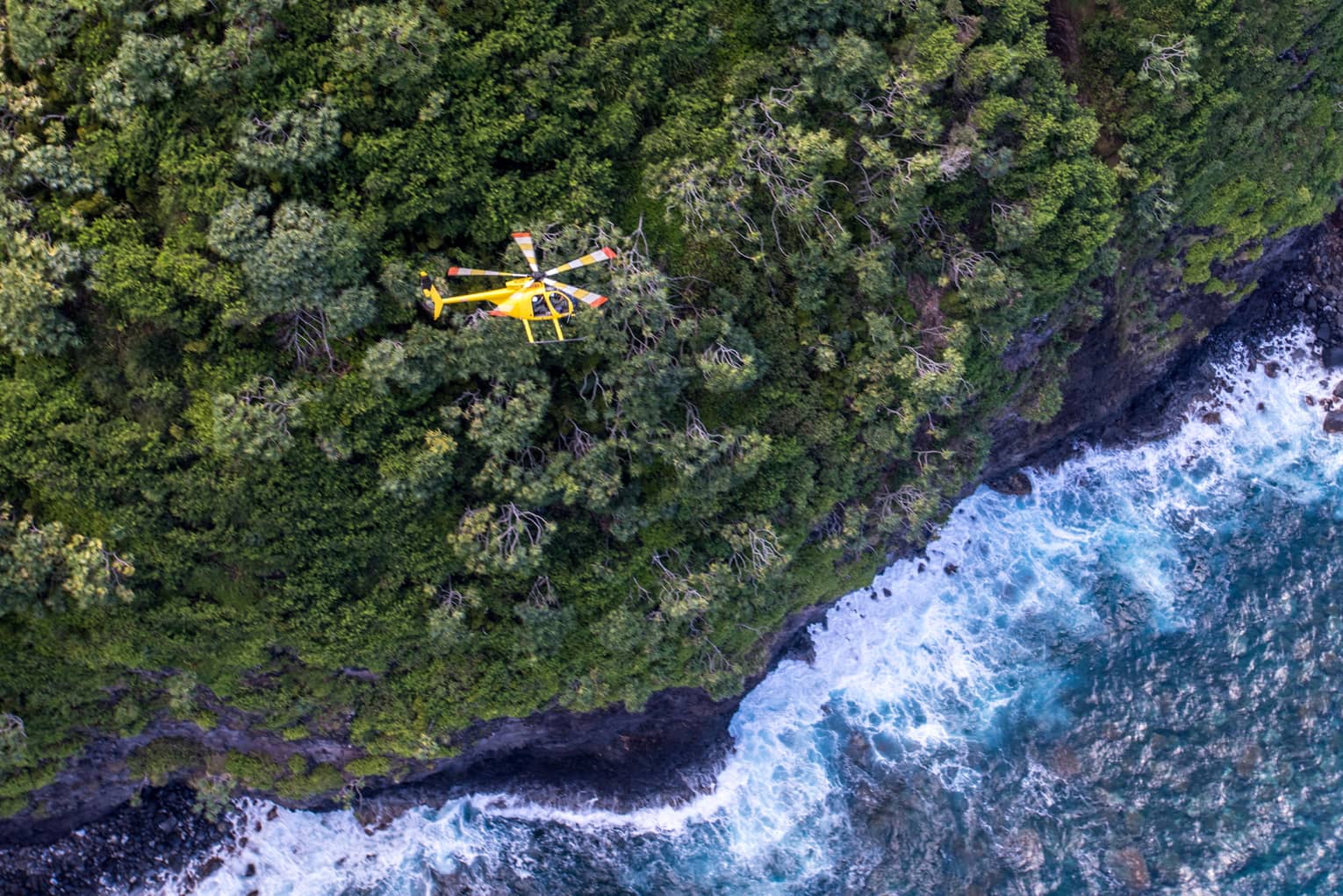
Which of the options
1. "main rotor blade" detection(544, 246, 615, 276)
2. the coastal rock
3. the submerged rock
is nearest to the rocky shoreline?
the coastal rock

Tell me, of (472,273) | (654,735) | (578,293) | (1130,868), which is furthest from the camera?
(654,735)

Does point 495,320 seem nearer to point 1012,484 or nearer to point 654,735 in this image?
point 654,735

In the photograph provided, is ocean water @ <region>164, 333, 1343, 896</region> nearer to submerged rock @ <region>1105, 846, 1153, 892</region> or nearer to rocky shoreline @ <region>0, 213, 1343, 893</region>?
submerged rock @ <region>1105, 846, 1153, 892</region>

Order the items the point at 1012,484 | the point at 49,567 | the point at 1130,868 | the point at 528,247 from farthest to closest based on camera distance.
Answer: the point at 1012,484 < the point at 1130,868 < the point at 49,567 < the point at 528,247

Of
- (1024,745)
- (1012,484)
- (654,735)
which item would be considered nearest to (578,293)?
(654,735)

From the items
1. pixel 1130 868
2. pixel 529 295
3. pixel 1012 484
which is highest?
pixel 529 295

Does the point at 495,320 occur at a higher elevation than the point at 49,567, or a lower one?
higher

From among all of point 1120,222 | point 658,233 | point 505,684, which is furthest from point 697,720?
point 1120,222
